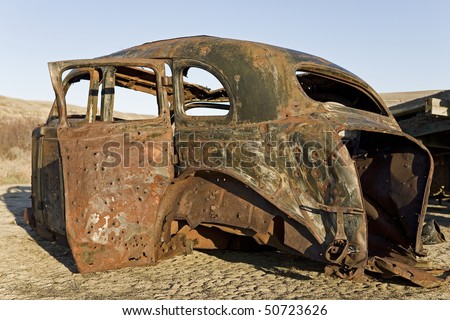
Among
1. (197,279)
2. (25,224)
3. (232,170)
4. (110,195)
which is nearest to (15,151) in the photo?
(25,224)

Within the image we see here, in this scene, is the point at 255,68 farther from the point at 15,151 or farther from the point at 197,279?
the point at 15,151

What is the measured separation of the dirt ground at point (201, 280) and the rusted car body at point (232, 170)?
18cm

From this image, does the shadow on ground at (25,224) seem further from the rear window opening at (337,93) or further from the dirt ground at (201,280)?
the rear window opening at (337,93)

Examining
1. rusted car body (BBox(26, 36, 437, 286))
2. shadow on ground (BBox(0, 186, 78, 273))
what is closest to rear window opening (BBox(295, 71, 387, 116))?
rusted car body (BBox(26, 36, 437, 286))

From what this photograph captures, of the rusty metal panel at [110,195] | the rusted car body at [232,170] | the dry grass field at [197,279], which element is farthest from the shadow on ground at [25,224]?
the rusty metal panel at [110,195]

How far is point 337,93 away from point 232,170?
225cm

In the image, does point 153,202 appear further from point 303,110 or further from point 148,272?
point 303,110

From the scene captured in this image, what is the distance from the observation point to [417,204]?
5230mm

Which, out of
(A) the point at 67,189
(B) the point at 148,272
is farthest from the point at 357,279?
(A) the point at 67,189

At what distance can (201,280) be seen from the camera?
4.70 m

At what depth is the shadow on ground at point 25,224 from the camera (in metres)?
5.70

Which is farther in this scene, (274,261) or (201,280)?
(274,261)

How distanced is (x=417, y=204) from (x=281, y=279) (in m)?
1.74

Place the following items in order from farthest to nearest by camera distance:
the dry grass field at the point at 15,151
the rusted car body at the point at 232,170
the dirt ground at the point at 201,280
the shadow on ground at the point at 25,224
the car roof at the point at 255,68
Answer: the dry grass field at the point at 15,151
the shadow on ground at the point at 25,224
the car roof at the point at 255,68
the rusted car body at the point at 232,170
the dirt ground at the point at 201,280
